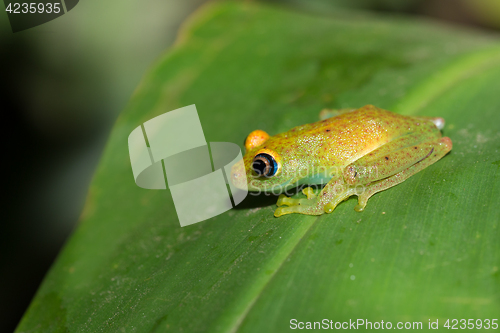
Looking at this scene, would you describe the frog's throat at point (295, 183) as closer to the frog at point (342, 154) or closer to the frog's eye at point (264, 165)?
the frog at point (342, 154)

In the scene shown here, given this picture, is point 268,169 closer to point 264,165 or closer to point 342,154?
point 264,165

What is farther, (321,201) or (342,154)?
(342,154)

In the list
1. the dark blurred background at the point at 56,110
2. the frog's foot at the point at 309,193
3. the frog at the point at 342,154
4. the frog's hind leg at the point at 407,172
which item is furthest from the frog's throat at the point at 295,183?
the dark blurred background at the point at 56,110

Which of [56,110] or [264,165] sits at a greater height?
[56,110]

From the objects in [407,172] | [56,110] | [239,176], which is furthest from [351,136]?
[56,110]

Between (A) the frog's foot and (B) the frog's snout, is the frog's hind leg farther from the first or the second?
Answer: (B) the frog's snout

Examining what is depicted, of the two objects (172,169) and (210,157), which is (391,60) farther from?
(172,169)
